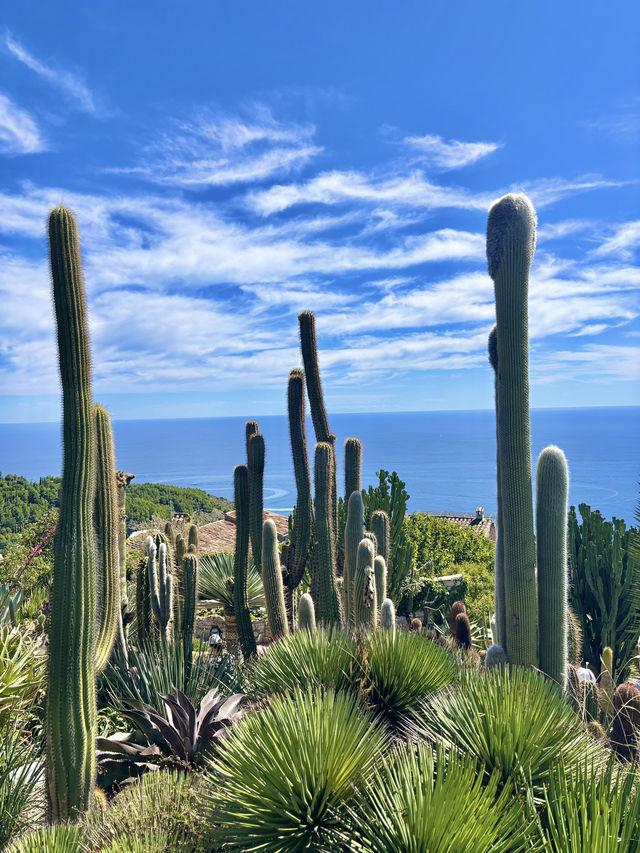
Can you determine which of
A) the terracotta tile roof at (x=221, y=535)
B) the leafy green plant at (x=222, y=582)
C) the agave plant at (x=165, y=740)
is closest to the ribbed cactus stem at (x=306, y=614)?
the agave plant at (x=165, y=740)

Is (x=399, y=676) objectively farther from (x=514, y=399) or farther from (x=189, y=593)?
(x=189, y=593)

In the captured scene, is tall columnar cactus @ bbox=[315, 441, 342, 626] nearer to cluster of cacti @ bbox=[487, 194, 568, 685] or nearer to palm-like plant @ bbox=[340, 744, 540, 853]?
cluster of cacti @ bbox=[487, 194, 568, 685]

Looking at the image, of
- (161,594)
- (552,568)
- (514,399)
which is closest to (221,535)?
(161,594)

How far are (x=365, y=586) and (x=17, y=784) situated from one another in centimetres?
388

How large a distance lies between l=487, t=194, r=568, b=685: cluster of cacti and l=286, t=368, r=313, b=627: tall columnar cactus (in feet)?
11.1

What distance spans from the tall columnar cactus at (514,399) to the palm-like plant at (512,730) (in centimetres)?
210

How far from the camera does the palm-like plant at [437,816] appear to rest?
2.58 metres

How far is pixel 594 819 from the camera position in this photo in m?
2.43

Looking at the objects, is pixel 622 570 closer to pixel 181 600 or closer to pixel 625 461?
pixel 181 600

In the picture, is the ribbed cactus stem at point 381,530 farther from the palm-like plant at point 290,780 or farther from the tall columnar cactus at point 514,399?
the palm-like plant at point 290,780

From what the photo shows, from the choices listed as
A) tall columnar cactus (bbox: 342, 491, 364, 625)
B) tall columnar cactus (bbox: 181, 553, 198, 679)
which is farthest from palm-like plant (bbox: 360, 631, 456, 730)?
tall columnar cactus (bbox: 181, 553, 198, 679)

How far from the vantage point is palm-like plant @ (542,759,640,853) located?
240 cm

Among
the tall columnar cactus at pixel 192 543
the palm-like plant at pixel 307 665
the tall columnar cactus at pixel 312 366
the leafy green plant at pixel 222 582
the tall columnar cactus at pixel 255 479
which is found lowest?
the leafy green plant at pixel 222 582

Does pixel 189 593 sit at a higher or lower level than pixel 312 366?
lower
